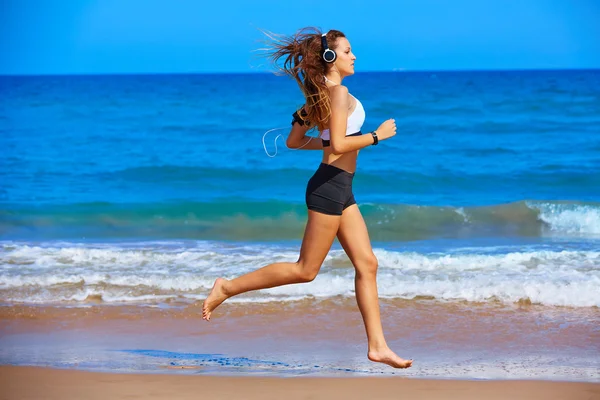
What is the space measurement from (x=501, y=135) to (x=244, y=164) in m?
7.85

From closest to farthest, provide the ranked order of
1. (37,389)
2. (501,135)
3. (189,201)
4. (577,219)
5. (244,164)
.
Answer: (37,389), (577,219), (189,201), (244,164), (501,135)

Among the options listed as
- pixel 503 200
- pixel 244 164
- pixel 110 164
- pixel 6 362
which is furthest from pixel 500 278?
pixel 110 164

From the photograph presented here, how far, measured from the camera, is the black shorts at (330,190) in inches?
160

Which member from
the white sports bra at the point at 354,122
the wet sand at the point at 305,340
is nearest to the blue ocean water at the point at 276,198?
the wet sand at the point at 305,340

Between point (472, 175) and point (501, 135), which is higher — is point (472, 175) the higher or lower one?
the lower one

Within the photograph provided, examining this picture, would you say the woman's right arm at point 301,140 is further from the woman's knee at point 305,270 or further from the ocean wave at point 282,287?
the ocean wave at point 282,287

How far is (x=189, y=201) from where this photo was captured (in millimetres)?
13625

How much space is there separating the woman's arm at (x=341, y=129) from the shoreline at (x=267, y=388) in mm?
→ 1281

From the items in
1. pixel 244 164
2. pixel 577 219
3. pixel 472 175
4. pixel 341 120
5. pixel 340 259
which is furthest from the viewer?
pixel 244 164

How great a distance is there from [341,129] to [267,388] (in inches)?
56.4

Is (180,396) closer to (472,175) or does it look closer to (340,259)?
(340,259)

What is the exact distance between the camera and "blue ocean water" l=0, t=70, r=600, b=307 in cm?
746

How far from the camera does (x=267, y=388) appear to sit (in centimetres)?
414

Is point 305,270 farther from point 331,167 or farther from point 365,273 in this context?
point 331,167
